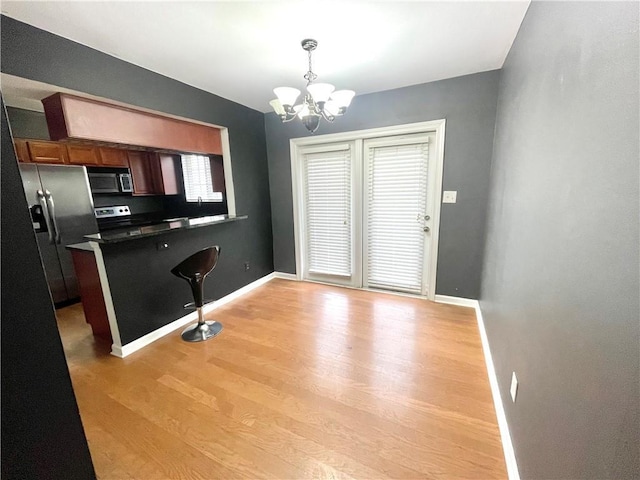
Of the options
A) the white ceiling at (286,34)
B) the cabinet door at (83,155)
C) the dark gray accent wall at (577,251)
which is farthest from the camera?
the cabinet door at (83,155)

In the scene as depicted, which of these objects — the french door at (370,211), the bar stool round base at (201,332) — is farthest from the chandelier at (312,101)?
the bar stool round base at (201,332)

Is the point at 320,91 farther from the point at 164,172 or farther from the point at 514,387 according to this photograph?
the point at 164,172

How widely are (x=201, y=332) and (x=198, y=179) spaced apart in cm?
250

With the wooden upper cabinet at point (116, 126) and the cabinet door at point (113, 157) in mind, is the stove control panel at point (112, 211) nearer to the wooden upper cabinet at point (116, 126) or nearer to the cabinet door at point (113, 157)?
the cabinet door at point (113, 157)

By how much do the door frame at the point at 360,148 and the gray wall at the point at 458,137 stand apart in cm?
6

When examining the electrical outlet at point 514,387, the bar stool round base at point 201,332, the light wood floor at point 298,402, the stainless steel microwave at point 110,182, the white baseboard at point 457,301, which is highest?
the stainless steel microwave at point 110,182

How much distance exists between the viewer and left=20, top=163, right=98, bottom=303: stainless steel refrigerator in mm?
3023

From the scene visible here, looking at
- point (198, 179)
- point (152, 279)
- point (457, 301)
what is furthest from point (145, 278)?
point (457, 301)

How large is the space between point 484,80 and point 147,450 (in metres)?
4.09

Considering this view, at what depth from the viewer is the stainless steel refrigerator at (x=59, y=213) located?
302 cm

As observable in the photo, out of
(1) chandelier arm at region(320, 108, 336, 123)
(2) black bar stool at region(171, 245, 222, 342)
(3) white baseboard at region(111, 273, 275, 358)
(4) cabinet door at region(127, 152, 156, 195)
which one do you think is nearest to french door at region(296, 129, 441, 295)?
(3) white baseboard at region(111, 273, 275, 358)

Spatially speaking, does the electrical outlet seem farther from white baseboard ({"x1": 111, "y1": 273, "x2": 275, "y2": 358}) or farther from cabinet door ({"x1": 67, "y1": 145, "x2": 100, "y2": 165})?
cabinet door ({"x1": 67, "y1": 145, "x2": 100, "y2": 165})

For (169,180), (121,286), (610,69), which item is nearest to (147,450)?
(121,286)

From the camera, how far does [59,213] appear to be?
3180mm
